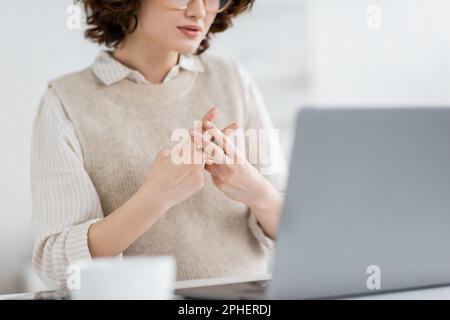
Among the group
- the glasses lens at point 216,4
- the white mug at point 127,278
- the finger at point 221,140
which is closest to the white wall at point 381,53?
the glasses lens at point 216,4

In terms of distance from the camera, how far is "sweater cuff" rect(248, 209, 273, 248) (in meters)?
1.48

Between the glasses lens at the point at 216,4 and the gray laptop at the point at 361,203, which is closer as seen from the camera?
the gray laptop at the point at 361,203

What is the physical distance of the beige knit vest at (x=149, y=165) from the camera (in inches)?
56.0

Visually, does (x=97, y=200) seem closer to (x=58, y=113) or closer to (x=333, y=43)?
(x=58, y=113)

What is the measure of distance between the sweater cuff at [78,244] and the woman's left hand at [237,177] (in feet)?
0.85

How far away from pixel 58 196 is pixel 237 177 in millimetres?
361

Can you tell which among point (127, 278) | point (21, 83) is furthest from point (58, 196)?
point (21, 83)

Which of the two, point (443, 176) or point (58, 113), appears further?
point (58, 113)

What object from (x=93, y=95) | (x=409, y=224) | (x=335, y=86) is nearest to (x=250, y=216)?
(x=93, y=95)

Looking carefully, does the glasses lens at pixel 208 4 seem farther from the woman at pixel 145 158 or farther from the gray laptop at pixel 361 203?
the gray laptop at pixel 361 203

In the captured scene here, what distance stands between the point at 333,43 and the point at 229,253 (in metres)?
1.87

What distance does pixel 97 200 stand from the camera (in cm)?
137
